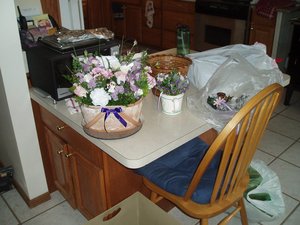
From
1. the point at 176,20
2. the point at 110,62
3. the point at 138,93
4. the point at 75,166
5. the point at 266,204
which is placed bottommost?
the point at 266,204

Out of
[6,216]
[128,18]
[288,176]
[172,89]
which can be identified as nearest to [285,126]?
[288,176]

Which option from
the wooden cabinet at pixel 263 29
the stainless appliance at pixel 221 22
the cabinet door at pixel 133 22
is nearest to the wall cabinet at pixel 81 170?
the wooden cabinet at pixel 263 29

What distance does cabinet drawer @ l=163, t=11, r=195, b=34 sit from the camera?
14.1 feet

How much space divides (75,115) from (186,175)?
22.2 inches

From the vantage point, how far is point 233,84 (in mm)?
1523

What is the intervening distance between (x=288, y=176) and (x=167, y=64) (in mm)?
1217

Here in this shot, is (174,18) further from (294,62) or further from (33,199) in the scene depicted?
(33,199)

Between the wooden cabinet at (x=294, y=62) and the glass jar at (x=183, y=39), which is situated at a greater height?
the glass jar at (x=183, y=39)

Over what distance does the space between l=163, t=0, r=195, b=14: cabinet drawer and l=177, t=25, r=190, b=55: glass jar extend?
2434mm

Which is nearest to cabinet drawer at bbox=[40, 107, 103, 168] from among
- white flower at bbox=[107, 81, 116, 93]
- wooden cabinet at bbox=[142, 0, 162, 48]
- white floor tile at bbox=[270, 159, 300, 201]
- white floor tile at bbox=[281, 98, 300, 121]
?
white flower at bbox=[107, 81, 116, 93]

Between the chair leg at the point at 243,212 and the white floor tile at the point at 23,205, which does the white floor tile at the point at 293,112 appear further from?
the white floor tile at the point at 23,205

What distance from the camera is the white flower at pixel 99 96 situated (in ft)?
3.66

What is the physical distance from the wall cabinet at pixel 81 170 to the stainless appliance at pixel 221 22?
2713 mm

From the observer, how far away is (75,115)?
143cm
